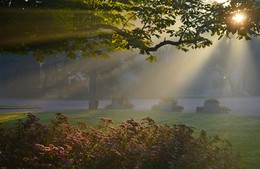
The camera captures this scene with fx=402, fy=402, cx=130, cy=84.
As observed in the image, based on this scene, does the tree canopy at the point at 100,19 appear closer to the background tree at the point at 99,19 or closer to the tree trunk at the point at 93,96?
the background tree at the point at 99,19

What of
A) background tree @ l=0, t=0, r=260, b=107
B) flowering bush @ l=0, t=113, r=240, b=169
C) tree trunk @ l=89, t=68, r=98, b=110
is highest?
background tree @ l=0, t=0, r=260, b=107

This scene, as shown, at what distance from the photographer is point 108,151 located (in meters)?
7.62

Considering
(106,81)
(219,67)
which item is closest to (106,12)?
(106,81)

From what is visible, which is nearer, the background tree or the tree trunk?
the background tree

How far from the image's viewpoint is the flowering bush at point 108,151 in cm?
671

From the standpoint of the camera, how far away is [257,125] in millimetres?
19500

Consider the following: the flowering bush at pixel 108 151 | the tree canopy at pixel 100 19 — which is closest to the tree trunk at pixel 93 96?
the tree canopy at pixel 100 19

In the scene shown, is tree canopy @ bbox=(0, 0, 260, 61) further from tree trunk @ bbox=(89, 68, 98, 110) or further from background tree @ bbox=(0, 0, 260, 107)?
tree trunk @ bbox=(89, 68, 98, 110)

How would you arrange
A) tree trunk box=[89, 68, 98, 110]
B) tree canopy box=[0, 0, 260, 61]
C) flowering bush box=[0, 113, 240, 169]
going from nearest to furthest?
flowering bush box=[0, 113, 240, 169] → tree canopy box=[0, 0, 260, 61] → tree trunk box=[89, 68, 98, 110]

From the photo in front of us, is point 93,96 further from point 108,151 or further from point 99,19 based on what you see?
point 108,151

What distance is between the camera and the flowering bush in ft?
22.0

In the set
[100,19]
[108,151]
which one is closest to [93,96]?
[100,19]

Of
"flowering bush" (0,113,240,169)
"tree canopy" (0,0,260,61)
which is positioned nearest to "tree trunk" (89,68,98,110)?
"tree canopy" (0,0,260,61)

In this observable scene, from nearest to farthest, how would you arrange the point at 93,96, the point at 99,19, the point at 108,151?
the point at 108,151, the point at 99,19, the point at 93,96
